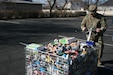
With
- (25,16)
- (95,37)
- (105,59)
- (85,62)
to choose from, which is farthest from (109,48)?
(25,16)

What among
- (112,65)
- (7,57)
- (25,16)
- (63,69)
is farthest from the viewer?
(25,16)

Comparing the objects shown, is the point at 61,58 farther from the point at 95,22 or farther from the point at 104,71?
the point at 104,71

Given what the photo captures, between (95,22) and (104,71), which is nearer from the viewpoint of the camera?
(95,22)

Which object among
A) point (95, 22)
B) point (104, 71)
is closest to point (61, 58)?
point (95, 22)

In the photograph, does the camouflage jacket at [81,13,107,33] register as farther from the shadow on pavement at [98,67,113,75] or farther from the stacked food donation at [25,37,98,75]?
the stacked food donation at [25,37,98,75]

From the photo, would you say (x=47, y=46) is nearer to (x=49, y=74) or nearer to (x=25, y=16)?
(x=49, y=74)

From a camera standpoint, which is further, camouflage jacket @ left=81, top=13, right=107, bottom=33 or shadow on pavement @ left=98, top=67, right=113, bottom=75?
shadow on pavement @ left=98, top=67, right=113, bottom=75

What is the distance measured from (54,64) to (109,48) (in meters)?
7.32

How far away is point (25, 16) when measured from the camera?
35844 millimetres

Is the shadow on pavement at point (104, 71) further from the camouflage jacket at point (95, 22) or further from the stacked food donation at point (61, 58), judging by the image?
the stacked food donation at point (61, 58)

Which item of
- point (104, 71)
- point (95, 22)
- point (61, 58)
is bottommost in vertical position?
point (104, 71)

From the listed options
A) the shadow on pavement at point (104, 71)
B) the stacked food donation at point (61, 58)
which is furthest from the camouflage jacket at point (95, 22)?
the stacked food donation at point (61, 58)

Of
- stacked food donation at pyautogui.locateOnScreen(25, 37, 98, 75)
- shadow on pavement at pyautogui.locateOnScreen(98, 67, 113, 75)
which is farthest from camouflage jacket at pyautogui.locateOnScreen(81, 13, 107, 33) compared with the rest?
stacked food donation at pyautogui.locateOnScreen(25, 37, 98, 75)

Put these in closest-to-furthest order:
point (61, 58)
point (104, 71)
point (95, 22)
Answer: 1. point (61, 58)
2. point (95, 22)
3. point (104, 71)
